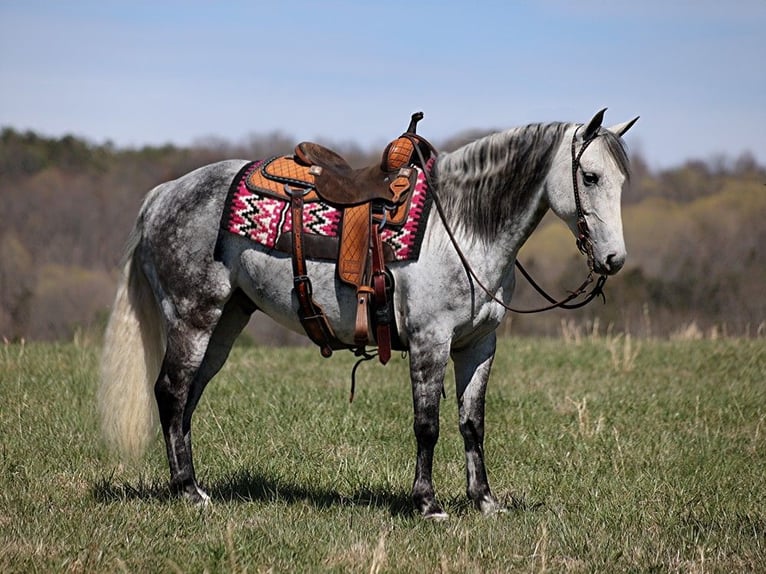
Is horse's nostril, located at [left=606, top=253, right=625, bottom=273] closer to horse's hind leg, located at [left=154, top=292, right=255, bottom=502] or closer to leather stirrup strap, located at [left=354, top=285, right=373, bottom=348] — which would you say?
leather stirrup strap, located at [left=354, top=285, right=373, bottom=348]

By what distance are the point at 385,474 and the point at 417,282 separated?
1.71m

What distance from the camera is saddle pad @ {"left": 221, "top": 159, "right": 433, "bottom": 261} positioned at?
575 cm

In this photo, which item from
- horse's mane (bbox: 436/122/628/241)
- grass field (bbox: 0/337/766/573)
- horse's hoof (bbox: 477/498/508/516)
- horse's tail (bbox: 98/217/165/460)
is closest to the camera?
grass field (bbox: 0/337/766/573)

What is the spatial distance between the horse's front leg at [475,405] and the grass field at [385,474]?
0.45 ft

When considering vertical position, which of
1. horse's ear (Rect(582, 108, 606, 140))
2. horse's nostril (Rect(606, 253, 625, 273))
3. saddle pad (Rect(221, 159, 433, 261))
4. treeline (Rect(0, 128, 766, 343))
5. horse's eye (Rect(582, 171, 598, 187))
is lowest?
treeline (Rect(0, 128, 766, 343))

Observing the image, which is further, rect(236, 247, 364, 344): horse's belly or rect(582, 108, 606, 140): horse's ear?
rect(236, 247, 364, 344): horse's belly

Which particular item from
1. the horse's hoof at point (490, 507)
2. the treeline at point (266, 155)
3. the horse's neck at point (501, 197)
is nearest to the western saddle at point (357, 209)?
the horse's neck at point (501, 197)

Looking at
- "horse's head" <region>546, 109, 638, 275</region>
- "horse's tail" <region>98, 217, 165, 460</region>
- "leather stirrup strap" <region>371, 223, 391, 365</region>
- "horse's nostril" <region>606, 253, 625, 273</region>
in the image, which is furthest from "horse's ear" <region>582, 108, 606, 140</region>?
"horse's tail" <region>98, 217, 165, 460</region>

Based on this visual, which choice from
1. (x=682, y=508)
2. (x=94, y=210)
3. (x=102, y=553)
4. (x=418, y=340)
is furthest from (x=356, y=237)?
(x=94, y=210)

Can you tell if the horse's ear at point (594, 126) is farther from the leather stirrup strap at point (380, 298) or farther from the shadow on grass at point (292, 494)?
the shadow on grass at point (292, 494)

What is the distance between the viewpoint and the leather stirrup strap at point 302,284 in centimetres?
590

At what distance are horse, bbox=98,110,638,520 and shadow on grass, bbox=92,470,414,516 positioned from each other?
23 cm

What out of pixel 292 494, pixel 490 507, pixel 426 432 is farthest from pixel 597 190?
pixel 292 494

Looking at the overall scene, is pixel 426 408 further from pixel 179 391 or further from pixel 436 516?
pixel 179 391
